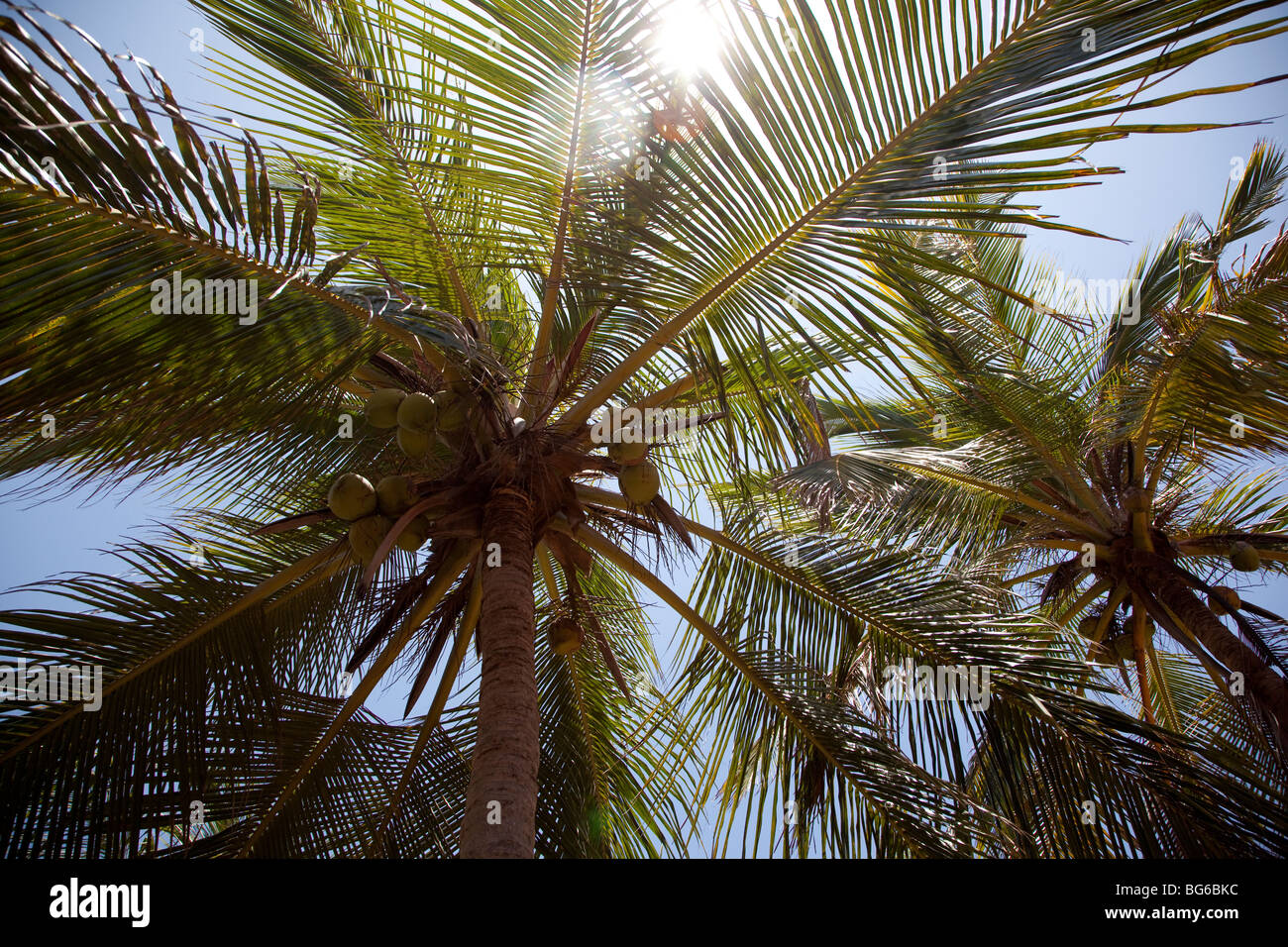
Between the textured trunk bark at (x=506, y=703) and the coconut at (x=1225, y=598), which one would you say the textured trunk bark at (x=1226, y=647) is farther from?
the textured trunk bark at (x=506, y=703)

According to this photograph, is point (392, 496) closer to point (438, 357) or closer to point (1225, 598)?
point (438, 357)

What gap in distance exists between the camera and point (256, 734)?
455 cm

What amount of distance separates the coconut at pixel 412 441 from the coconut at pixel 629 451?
2.69 ft

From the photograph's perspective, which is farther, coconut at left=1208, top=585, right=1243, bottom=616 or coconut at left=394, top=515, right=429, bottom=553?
coconut at left=1208, top=585, right=1243, bottom=616

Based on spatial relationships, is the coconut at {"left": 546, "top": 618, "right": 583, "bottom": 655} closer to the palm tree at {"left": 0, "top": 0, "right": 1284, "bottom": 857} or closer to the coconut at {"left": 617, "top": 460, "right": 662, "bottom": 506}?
the palm tree at {"left": 0, "top": 0, "right": 1284, "bottom": 857}

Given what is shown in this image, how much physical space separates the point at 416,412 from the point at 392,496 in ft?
1.39

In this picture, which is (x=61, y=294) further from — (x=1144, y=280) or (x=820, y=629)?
(x=1144, y=280)

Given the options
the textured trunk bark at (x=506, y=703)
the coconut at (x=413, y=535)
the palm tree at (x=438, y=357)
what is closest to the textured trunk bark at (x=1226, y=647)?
the palm tree at (x=438, y=357)

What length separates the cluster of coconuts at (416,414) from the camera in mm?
3568

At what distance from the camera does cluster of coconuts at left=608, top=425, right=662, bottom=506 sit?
153 inches

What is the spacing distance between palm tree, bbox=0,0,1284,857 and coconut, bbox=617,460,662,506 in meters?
0.02

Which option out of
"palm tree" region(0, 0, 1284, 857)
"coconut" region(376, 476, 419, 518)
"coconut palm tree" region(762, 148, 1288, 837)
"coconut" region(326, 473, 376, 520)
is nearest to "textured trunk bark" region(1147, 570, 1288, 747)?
"coconut palm tree" region(762, 148, 1288, 837)
